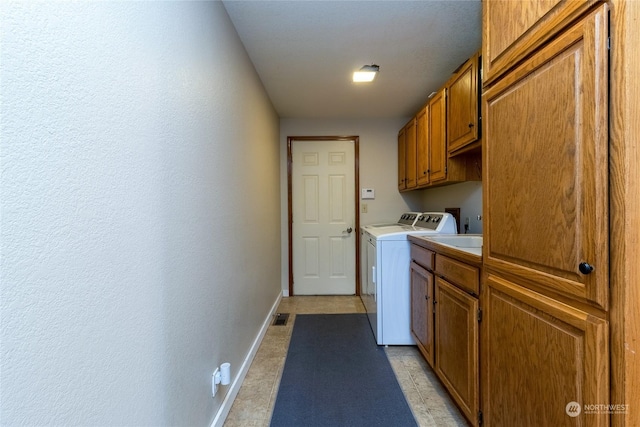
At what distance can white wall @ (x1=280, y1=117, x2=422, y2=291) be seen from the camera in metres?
3.61

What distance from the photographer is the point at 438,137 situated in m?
2.34

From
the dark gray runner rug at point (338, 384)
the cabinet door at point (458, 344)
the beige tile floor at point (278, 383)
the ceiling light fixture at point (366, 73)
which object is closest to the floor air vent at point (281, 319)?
the beige tile floor at point (278, 383)

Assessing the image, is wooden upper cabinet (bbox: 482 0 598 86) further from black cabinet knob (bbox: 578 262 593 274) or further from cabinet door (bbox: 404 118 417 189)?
cabinet door (bbox: 404 118 417 189)

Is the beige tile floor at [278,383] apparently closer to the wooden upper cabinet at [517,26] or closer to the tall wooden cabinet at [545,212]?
the tall wooden cabinet at [545,212]

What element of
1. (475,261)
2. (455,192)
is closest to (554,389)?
(475,261)

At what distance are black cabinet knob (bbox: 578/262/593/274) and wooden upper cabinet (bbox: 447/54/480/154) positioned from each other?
1197mm

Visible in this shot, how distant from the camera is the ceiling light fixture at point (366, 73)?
2222 millimetres

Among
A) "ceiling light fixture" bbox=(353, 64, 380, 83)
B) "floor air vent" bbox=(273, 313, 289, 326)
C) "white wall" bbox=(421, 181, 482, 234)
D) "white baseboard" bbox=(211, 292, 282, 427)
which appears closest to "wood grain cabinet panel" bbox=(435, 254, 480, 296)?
"white wall" bbox=(421, 181, 482, 234)

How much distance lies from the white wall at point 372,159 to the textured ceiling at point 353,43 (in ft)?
2.20

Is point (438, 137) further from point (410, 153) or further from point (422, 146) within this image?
point (410, 153)

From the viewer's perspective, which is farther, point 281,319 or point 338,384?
point 281,319

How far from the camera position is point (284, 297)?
3598 mm

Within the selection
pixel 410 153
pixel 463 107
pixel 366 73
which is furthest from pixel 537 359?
pixel 410 153

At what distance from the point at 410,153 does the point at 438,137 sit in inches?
29.5
